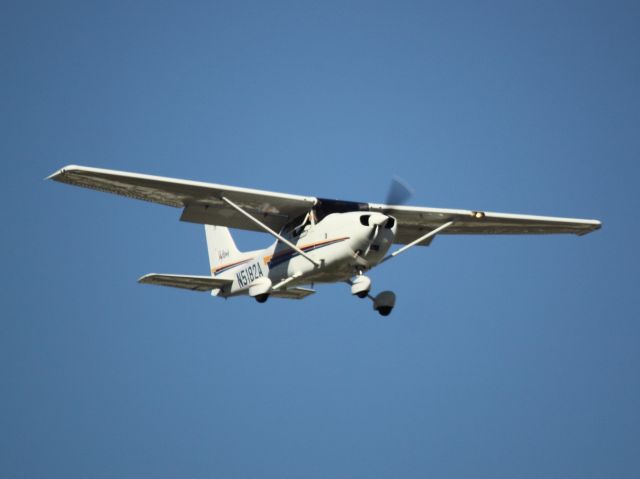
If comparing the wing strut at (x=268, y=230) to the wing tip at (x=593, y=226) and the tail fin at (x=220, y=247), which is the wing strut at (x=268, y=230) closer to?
the tail fin at (x=220, y=247)

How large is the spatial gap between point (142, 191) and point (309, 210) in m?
3.56

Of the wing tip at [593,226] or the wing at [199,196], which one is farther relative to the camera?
the wing tip at [593,226]

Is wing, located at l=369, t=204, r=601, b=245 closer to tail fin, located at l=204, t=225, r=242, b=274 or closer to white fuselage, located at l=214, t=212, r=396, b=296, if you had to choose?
white fuselage, located at l=214, t=212, r=396, b=296

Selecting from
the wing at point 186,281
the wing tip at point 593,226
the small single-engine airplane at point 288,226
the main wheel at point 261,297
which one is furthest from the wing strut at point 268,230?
the wing tip at point 593,226

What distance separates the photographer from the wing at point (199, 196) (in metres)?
20.8

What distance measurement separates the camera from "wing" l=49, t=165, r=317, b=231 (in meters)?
20.8

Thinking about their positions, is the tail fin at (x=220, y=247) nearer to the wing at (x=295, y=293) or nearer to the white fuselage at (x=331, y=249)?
the wing at (x=295, y=293)

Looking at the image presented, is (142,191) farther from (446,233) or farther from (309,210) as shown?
(446,233)

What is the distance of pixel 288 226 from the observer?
74.6 feet

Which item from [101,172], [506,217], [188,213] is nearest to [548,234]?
[506,217]

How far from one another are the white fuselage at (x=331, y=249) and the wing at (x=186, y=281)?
1.25 meters

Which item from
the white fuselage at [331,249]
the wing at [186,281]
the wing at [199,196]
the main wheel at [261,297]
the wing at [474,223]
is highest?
the wing at [474,223]

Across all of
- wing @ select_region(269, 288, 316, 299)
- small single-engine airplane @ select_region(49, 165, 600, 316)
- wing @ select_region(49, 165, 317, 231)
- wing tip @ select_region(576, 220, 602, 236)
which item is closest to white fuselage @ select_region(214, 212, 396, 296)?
small single-engine airplane @ select_region(49, 165, 600, 316)

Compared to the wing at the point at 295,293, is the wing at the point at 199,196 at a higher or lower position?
higher
